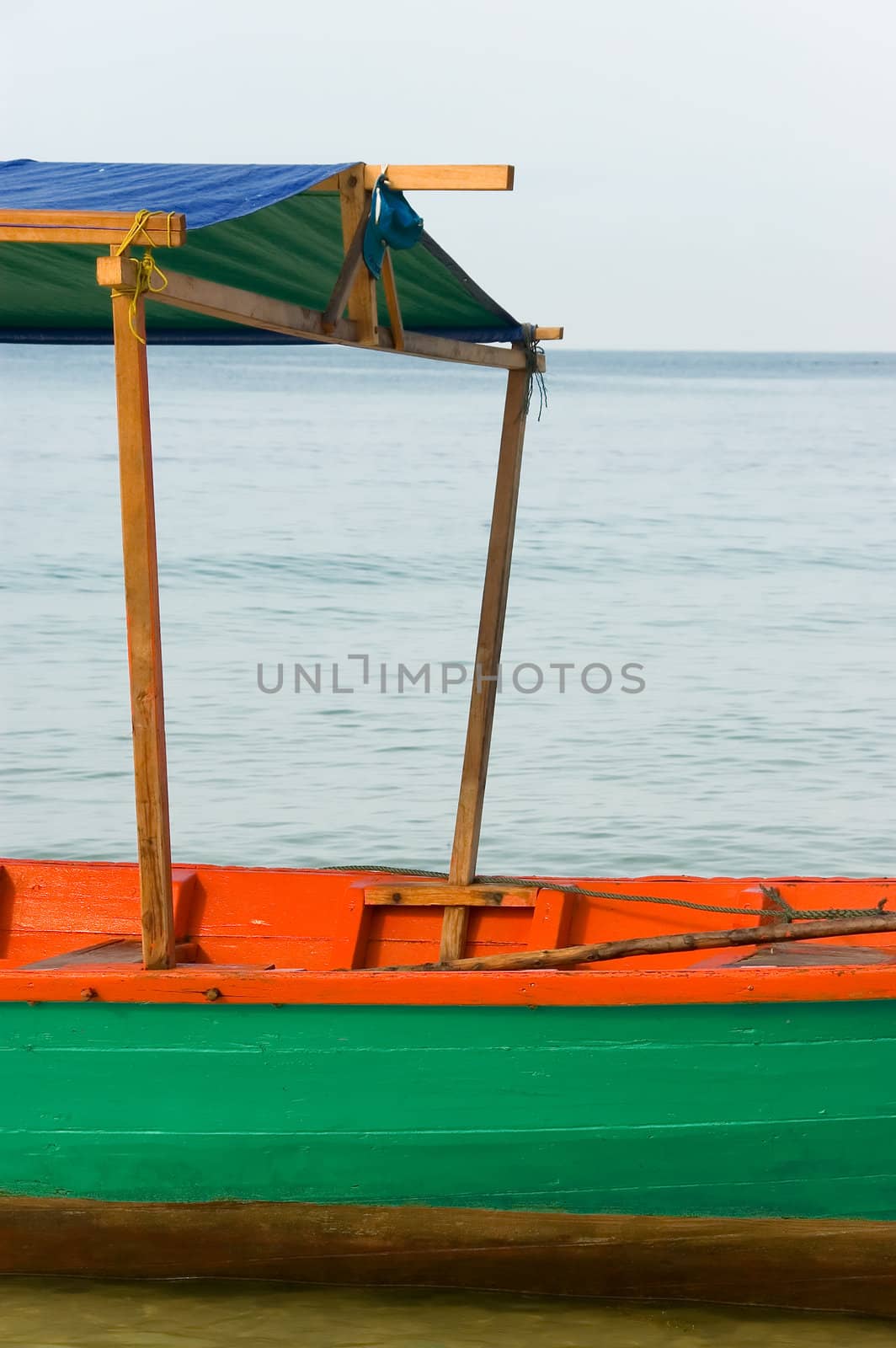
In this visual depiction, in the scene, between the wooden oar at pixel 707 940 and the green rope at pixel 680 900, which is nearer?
the wooden oar at pixel 707 940

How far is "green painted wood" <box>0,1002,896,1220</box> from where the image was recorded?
4.22 m

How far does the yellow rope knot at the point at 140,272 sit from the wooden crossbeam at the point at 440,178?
704 mm

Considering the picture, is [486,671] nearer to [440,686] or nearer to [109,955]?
[109,955]

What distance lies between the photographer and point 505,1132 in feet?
14.2

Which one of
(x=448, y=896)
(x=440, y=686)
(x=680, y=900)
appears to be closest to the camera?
(x=680, y=900)

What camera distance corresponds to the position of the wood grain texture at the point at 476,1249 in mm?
4406

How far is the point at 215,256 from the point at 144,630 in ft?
5.17

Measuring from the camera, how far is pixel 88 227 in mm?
4074

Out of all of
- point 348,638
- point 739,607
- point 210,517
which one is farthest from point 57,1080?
point 210,517

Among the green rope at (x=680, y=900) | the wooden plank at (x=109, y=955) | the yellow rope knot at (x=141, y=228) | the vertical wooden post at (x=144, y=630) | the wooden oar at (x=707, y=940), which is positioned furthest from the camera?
the wooden plank at (x=109, y=955)

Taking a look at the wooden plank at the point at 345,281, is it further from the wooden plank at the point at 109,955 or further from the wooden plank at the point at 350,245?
the wooden plank at the point at 109,955

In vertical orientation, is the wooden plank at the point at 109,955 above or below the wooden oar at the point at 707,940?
below

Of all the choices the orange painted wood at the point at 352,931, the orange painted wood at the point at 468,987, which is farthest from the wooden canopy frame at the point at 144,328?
the orange painted wood at the point at 352,931

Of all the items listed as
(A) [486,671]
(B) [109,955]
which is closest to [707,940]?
(A) [486,671]
